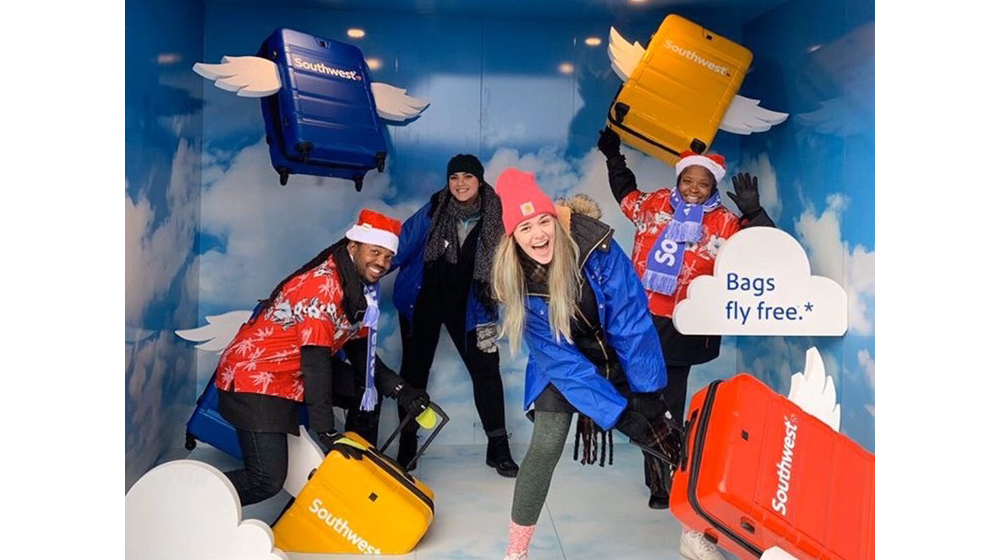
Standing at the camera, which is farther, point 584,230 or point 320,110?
point 320,110

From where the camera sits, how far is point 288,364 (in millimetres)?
3854

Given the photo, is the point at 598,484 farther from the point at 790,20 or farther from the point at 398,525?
the point at 790,20

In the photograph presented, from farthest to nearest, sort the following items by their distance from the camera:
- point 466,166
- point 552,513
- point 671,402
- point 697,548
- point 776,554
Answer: point 466,166, point 671,402, point 552,513, point 697,548, point 776,554

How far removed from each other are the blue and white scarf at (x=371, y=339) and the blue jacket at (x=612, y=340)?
825 mm

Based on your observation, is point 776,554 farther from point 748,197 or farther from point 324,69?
point 324,69

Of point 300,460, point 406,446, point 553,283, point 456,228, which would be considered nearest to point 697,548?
point 553,283

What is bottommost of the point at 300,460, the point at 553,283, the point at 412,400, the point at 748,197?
the point at 300,460

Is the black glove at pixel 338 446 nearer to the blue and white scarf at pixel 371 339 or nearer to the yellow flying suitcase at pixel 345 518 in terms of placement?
the yellow flying suitcase at pixel 345 518

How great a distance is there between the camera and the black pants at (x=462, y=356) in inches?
202

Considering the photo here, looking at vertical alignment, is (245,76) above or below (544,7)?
below

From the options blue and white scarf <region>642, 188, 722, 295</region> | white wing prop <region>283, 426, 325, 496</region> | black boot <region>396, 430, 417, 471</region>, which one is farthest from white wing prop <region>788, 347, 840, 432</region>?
black boot <region>396, 430, 417, 471</region>

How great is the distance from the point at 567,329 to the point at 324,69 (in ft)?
6.91
